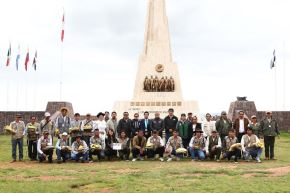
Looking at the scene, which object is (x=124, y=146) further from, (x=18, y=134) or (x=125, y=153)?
(x=18, y=134)

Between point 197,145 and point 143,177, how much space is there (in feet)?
13.4

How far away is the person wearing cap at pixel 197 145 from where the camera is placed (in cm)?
1289

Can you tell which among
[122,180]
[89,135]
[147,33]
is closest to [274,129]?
[89,135]

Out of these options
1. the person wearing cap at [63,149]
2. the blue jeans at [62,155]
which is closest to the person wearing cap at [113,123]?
the person wearing cap at [63,149]

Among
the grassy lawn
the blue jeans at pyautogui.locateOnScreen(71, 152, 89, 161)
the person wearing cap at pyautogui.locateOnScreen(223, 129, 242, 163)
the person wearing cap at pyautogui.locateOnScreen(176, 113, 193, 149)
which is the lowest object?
the grassy lawn

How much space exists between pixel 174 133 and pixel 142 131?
0.97m

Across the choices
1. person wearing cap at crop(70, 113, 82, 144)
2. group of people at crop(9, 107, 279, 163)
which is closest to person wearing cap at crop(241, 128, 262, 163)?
group of people at crop(9, 107, 279, 163)

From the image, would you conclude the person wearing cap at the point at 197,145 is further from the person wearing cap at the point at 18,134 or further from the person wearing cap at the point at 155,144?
the person wearing cap at the point at 18,134

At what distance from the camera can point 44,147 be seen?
41.3 feet

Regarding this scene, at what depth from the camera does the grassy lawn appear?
7.84m

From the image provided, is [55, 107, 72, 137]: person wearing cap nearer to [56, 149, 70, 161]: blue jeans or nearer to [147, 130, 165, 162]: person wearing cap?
[56, 149, 70, 161]: blue jeans

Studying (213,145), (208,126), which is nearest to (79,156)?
(213,145)

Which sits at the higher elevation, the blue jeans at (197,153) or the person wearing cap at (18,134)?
the person wearing cap at (18,134)

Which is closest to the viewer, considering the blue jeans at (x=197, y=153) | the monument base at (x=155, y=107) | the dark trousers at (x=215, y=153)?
the dark trousers at (x=215, y=153)
